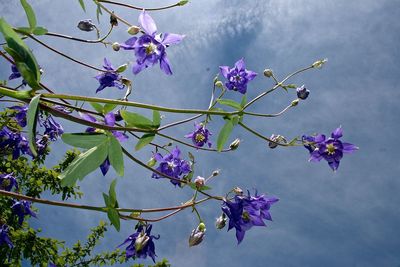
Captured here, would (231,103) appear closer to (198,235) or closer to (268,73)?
(198,235)

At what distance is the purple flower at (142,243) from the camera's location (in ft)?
7.32

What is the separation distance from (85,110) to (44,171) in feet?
18.4

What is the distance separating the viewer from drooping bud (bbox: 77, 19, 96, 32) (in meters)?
2.71

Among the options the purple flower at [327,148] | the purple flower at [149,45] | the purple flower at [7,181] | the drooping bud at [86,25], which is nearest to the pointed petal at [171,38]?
the purple flower at [149,45]

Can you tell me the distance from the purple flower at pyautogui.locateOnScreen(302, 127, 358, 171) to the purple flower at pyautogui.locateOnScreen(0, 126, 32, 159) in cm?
181

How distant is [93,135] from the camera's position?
143cm

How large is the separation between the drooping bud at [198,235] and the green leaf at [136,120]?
2.41 ft

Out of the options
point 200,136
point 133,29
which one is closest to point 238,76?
point 200,136

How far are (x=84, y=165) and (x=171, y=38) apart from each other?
117 cm

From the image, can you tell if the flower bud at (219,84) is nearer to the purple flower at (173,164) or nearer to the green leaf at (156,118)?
the purple flower at (173,164)

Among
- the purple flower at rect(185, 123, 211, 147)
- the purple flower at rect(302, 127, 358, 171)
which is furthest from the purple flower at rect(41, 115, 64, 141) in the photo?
the purple flower at rect(302, 127, 358, 171)

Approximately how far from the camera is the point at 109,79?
257cm

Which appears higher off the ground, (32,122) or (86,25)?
(86,25)

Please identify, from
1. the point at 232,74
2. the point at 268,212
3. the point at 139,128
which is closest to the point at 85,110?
the point at 139,128
